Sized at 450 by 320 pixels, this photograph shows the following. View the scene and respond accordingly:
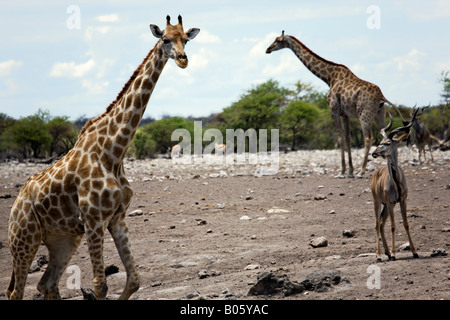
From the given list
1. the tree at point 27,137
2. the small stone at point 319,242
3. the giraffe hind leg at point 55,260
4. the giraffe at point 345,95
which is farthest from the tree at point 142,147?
the giraffe hind leg at point 55,260

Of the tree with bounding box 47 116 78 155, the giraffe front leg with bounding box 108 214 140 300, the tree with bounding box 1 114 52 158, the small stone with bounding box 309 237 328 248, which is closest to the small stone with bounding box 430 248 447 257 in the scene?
the small stone with bounding box 309 237 328 248

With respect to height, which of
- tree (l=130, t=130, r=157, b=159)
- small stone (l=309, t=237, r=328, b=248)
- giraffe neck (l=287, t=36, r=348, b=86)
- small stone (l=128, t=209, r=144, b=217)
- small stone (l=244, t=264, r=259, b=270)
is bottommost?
small stone (l=244, t=264, r=259, b=270)

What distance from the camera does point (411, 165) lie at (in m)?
18.8

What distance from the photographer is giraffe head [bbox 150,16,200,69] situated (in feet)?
19.8

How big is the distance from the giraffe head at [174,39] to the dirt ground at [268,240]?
98.1 inches

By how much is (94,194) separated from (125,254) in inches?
26.2

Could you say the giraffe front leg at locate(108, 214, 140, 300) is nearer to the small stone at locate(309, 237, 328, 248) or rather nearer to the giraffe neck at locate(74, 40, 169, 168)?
the giraffe neck at locate(74, 40, 169, 168)

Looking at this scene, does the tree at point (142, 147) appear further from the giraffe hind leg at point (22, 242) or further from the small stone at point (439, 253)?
the giraffe hind leg at point (22, 242)

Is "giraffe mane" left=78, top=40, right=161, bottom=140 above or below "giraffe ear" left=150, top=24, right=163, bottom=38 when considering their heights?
below

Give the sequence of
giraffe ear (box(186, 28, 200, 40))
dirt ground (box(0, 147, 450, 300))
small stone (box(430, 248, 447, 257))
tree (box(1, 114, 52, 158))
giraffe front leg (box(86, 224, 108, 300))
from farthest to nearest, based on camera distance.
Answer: tree (box(1, 114, 52, 158)) → small stone (box(430, 248, 447, 257)) → dirt ground (box(0, 147, 450, 300)) → giraffe ear (box(186, 28, 200, 40)) → giraffe front leg (box(86, 224, 108, 300))

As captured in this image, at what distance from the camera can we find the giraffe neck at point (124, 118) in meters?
6.20

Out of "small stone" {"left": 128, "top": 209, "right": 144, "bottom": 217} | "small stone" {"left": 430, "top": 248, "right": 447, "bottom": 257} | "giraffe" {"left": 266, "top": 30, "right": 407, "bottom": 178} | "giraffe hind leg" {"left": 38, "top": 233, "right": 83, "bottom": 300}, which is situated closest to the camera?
"giraffe hind leg" {"left": 38, "top": 233, "right": 83, "bottom": 300}

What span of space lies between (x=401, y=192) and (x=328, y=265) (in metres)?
1.42
